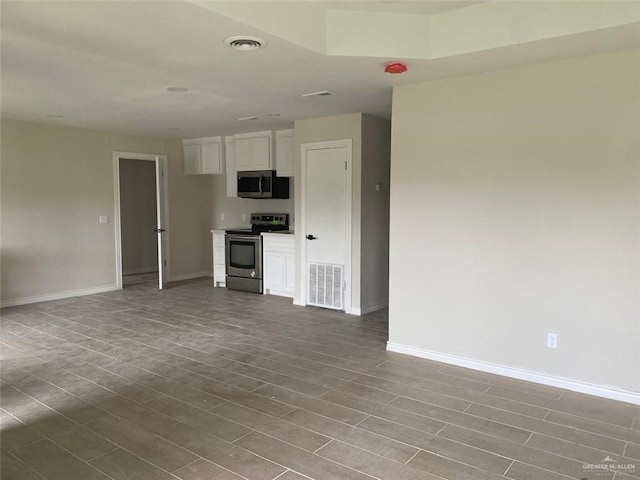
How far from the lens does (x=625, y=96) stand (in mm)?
3127

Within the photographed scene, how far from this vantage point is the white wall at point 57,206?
19.8 ft

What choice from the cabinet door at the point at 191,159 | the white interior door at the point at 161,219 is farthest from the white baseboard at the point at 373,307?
the cabinet door at the point at 191,159

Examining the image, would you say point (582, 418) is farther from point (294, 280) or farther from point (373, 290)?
point (294, 280)

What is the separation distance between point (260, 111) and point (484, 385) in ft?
12.5

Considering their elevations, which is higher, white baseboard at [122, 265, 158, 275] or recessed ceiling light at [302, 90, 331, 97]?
recessed ceiling light at [302, 90, 331, 97]

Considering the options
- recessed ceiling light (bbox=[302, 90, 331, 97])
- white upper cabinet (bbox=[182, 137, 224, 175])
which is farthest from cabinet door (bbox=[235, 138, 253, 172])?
recessed ceiling light (bbox=[302, 90, 331, 97])

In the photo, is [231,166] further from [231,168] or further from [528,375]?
[528,375]

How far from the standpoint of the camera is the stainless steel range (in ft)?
22.8

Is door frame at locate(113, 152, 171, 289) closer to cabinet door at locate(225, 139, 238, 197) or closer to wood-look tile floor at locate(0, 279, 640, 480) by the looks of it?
cabinet door at locate(225, 139, 238, 197)

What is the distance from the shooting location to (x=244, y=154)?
23.5 feet

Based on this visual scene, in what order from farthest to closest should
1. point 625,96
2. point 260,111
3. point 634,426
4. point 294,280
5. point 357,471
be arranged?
1. point 294,280
2. point 260,111
3. point 625,96
4. point 634,426
5. point 357,471

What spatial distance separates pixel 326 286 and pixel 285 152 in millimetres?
2187

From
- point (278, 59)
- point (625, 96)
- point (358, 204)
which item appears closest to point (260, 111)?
point (358, 204)

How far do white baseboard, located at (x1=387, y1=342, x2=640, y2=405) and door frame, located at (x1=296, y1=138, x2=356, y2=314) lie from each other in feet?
4.77
